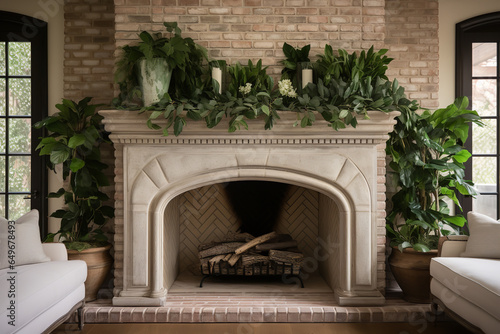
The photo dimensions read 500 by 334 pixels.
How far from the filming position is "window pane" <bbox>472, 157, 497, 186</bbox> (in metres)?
4.04

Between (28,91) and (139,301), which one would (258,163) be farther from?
(28,91)

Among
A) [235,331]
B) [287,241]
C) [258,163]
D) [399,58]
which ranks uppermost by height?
[399,58]

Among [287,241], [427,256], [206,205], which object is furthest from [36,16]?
[427,256]

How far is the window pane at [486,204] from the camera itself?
4051mm

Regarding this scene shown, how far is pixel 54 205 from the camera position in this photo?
3.88 meters

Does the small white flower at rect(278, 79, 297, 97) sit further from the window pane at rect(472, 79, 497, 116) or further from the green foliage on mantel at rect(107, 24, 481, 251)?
the window pane at rect(472, 79, 497, 116)

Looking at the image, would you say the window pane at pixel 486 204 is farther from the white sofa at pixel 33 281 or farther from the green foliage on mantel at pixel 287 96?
the white sofa at pixel 33 281

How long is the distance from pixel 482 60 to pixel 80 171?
394 cm

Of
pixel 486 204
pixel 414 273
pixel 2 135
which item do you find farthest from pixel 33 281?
pixel 486 204

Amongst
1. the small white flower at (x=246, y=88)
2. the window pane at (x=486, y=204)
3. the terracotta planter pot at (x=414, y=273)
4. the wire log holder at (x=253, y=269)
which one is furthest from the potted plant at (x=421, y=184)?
the small white flower at (x=246, y=88)

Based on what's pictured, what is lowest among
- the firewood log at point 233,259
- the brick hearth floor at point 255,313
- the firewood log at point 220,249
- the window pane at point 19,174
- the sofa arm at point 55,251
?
the brick hearth floor at point 255,313

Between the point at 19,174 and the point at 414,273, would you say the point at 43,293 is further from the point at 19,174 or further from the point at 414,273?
the point at 414,273

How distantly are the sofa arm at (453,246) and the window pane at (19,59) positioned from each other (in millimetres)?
4011

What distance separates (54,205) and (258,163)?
7.02ft
